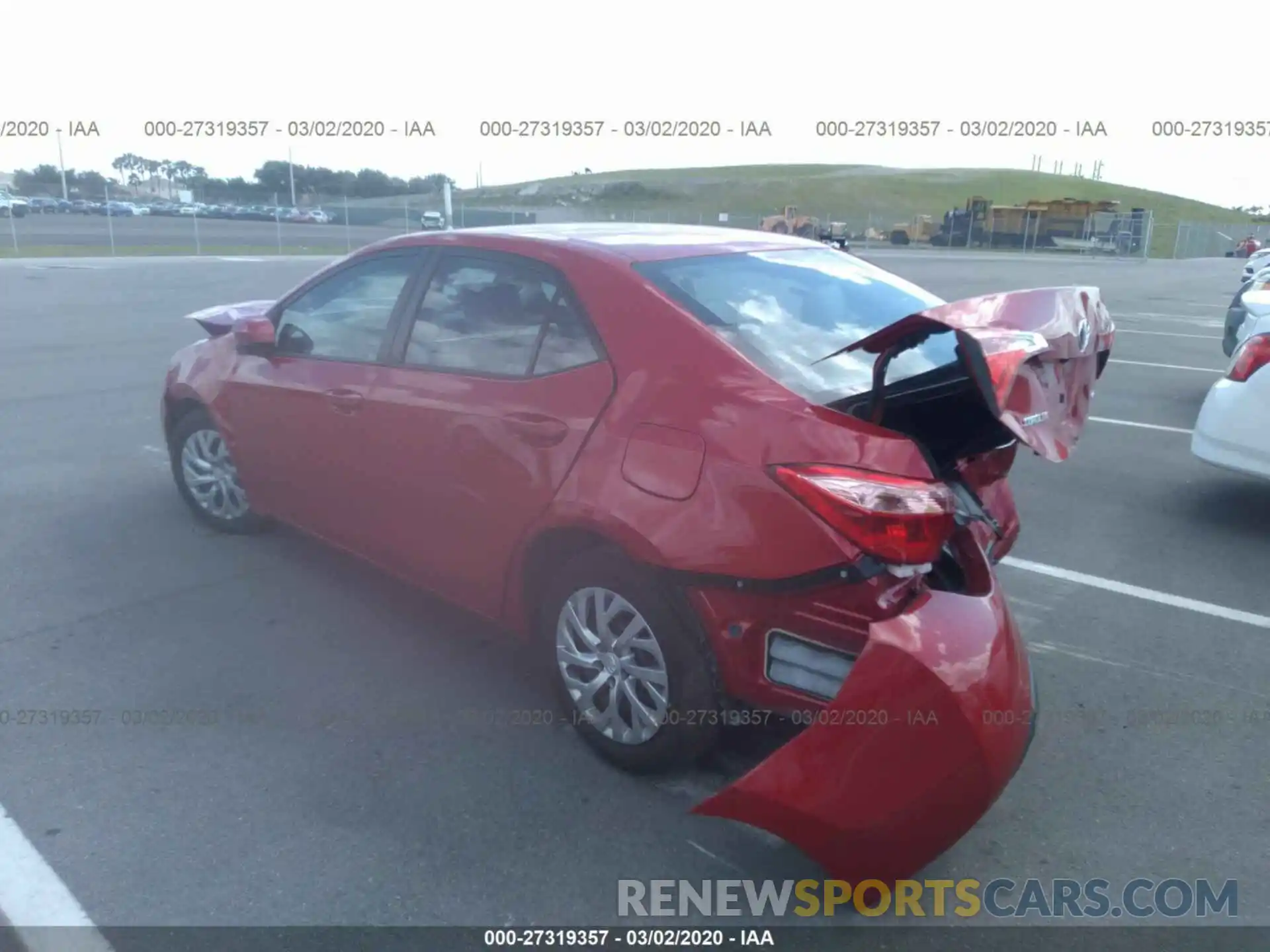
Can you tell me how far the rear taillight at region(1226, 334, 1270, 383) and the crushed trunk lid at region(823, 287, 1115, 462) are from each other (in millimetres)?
3232

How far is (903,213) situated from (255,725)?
87.9 meters

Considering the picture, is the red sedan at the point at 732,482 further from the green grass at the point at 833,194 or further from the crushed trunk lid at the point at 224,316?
the green grass at the point at 833,194

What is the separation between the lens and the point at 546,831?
3203 mm

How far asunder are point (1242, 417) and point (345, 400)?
4.77 m

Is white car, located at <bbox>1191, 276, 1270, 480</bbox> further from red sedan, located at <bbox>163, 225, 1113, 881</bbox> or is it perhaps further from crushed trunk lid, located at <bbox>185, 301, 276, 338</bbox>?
crushed trunk lid, located at <bbox>185, 301, 276, 338</bbox>

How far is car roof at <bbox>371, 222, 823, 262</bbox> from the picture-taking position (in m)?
3.75

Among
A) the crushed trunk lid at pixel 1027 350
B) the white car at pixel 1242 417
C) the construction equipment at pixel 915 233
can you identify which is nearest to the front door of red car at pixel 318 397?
the crushed trunk lid at pixel 1027 350

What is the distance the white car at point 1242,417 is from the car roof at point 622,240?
2.97m

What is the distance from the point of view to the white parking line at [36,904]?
8.95 ft

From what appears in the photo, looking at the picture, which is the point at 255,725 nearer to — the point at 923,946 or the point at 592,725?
the point at 592,725

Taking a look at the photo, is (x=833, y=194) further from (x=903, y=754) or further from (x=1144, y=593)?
(x=903, y=754)

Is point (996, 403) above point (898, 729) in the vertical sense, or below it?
above

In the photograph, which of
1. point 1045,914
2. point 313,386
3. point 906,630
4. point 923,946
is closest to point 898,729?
point 906,630

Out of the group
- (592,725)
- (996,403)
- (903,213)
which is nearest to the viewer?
(996,403)
